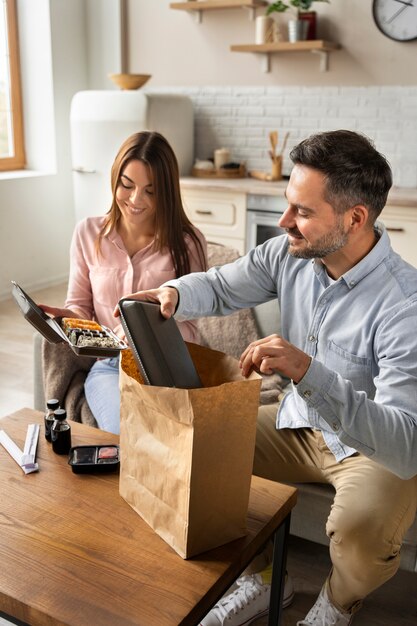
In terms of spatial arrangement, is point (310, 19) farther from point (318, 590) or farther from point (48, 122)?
point (318, 590)

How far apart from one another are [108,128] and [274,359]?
351cm

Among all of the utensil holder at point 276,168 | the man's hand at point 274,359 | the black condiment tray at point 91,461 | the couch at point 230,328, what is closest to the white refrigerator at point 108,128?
the utensil holder at point 276,168

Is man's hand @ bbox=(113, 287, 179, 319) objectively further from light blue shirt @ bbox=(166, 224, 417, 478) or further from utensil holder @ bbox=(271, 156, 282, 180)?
utensil holder @ bbox=(271, 156, 282, 180)

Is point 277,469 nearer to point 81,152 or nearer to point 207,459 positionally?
point 207,459

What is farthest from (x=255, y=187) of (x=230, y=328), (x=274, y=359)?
(x=274, y=359)

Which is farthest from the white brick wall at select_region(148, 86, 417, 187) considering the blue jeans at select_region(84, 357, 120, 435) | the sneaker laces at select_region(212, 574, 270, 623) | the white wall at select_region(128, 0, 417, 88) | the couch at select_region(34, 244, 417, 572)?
the sneaker laces at select_region(212, 574, 270, 623)

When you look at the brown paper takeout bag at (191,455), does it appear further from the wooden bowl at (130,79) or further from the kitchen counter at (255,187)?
the wooden bowl at (130,79)

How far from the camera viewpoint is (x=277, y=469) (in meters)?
1.70

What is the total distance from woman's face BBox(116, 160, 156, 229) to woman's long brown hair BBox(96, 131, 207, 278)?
14 millimetres

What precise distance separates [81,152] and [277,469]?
3.42 m

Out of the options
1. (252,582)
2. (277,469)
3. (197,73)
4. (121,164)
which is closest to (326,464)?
(277,469)

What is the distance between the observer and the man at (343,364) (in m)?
1.28

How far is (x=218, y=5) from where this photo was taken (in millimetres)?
4223

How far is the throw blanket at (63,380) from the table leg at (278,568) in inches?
33.2
